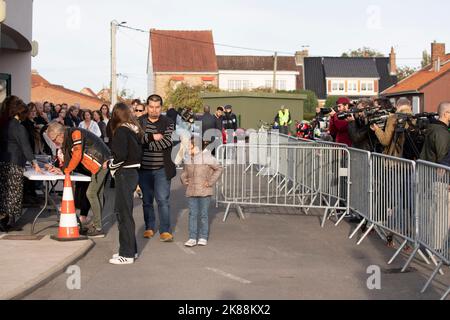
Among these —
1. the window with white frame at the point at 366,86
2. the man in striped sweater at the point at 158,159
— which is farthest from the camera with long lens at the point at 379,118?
the window with white frame at the point at 366,86

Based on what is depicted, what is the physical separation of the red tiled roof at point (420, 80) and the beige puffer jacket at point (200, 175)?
6144 cm

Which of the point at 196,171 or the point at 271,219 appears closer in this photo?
the point at 196,171

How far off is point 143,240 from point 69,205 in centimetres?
115

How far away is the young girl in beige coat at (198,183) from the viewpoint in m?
11.0

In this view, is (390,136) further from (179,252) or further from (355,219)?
(179,252)

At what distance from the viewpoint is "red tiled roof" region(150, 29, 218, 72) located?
309 feet

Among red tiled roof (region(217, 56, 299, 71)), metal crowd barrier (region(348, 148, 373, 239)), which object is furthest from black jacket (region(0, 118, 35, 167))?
red tiled roof (region(217, 56, 299, 71))

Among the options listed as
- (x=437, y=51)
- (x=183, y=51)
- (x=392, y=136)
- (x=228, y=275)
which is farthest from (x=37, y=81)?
(x=228, y=275)

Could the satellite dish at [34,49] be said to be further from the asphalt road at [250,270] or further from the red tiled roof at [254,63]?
the red tiled roof at [254,63]

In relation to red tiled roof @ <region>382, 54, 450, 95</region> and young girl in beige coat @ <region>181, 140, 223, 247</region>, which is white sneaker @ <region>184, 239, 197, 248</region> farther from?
red tiled roof @ <region>382, 54, 450, 95</region>

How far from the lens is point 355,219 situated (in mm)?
13641

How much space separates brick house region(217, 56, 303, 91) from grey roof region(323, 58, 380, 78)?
523 centimetres

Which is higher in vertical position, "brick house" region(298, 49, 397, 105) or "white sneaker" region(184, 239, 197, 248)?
"brick house" region(298, 49, 397, 105)
